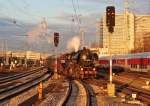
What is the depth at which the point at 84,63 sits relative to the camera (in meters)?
44.1

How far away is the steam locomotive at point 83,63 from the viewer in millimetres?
43656

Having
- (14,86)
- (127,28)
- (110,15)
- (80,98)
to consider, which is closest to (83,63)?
Answer: (14,86)

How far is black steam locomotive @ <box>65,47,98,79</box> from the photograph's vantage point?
43656 millimetres

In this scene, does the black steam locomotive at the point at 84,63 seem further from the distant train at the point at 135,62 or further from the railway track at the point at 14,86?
the distant train at the point at 135,62

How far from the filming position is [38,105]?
20.2 meters

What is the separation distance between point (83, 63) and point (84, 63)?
11 centimetres

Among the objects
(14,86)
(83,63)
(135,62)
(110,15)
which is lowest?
(14,86)

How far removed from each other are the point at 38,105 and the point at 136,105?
5.30 m

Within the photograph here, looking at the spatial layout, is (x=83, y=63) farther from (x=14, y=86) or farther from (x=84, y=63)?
(x=14, y=86)

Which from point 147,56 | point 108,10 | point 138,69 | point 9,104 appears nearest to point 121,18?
point 138,69

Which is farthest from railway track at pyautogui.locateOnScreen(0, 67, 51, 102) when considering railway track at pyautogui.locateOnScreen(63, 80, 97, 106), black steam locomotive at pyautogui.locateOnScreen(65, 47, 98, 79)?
black steam locomotive at pyautogui.locateOnScreen(65, 47, 98, 79)

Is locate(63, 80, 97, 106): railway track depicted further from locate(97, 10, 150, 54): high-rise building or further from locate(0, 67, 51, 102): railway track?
locate(97, 10, 150, 54): high-rise building

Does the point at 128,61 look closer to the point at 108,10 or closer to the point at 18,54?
the point at 108,10

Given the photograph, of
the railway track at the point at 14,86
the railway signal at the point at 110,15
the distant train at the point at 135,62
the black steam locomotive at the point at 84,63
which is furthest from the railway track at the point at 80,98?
the distant train at the point at 135,62
